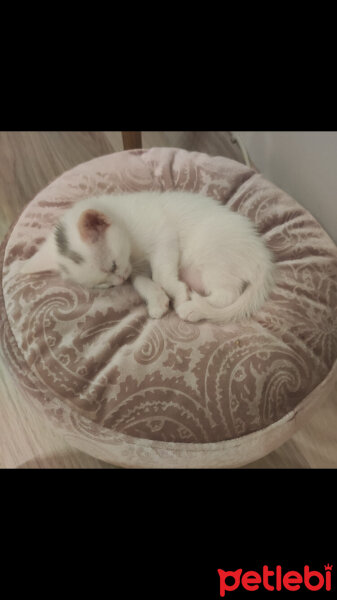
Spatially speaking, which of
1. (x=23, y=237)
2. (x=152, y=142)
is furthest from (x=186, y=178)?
(x=152, y=142)

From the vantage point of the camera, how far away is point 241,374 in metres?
0.91

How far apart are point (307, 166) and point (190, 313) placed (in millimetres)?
681

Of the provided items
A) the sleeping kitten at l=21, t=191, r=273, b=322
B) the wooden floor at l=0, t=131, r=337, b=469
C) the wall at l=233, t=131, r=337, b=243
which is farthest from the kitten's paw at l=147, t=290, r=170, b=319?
the wall at l=233, t=131, r=337, b=243

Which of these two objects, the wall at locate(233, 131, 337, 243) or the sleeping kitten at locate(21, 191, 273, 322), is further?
the wall at locate(233, 131, 337, 243)

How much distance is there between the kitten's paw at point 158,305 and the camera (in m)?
0.99

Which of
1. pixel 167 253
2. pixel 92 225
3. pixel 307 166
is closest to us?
pixel 92 225

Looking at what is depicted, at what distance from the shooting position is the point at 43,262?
1028mm

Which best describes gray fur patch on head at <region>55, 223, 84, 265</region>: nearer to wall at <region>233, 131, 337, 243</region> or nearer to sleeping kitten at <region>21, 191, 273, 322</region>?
sleeping kitten at <region>21, 191, 273, 322</region>

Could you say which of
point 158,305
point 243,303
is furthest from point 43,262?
point 243,303

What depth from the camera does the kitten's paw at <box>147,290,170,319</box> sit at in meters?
0.99

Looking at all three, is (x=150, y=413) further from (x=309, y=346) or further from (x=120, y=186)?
(x=120, y=186)

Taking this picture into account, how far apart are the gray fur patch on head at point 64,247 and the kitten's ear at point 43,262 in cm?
3

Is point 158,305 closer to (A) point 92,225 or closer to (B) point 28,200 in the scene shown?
(A) point 92,225

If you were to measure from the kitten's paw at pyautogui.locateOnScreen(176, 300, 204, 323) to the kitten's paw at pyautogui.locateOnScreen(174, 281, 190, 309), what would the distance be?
2cm
